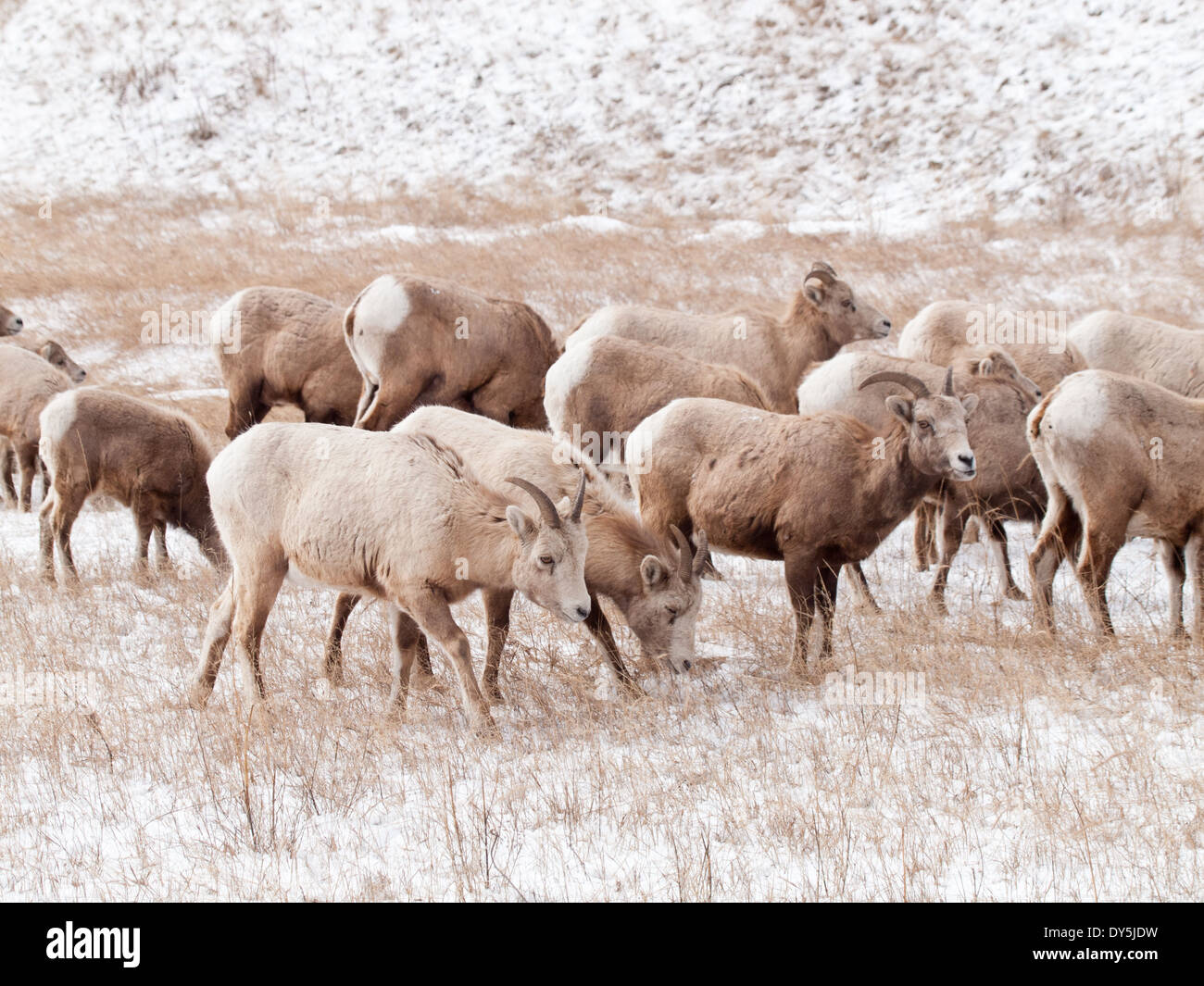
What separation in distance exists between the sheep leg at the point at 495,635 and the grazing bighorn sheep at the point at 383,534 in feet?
1.00

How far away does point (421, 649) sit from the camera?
711 cm

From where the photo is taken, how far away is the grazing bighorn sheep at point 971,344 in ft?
36.6

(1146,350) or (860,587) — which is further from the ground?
(1146,350)

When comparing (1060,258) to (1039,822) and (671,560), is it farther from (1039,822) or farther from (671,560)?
(1039,822)

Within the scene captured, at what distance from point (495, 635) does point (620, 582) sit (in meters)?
0.74

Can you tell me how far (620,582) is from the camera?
694 cm

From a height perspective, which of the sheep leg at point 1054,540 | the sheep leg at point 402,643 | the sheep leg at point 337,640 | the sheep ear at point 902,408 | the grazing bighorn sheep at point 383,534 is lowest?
the sheep leg at point 337,640

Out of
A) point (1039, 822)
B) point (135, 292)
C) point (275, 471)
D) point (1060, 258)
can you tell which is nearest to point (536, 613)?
point (275, 471)

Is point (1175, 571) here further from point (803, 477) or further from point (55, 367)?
point (55, 367)

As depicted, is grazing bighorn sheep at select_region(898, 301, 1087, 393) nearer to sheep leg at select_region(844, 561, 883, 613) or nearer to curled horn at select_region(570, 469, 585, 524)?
A: sheep leg at select_region(844, 561, 883, 613)

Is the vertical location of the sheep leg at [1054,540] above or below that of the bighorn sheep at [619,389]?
below

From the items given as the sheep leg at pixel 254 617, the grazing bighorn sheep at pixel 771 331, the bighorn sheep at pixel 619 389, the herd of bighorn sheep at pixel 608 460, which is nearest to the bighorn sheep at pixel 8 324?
the herd of bighorn sheep at pixel 608 460

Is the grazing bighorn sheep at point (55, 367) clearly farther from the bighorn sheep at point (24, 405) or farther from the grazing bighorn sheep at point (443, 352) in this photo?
the grazing bighorn sheep at point (443, 352)

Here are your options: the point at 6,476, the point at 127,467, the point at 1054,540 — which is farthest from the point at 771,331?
the point at 6,476
